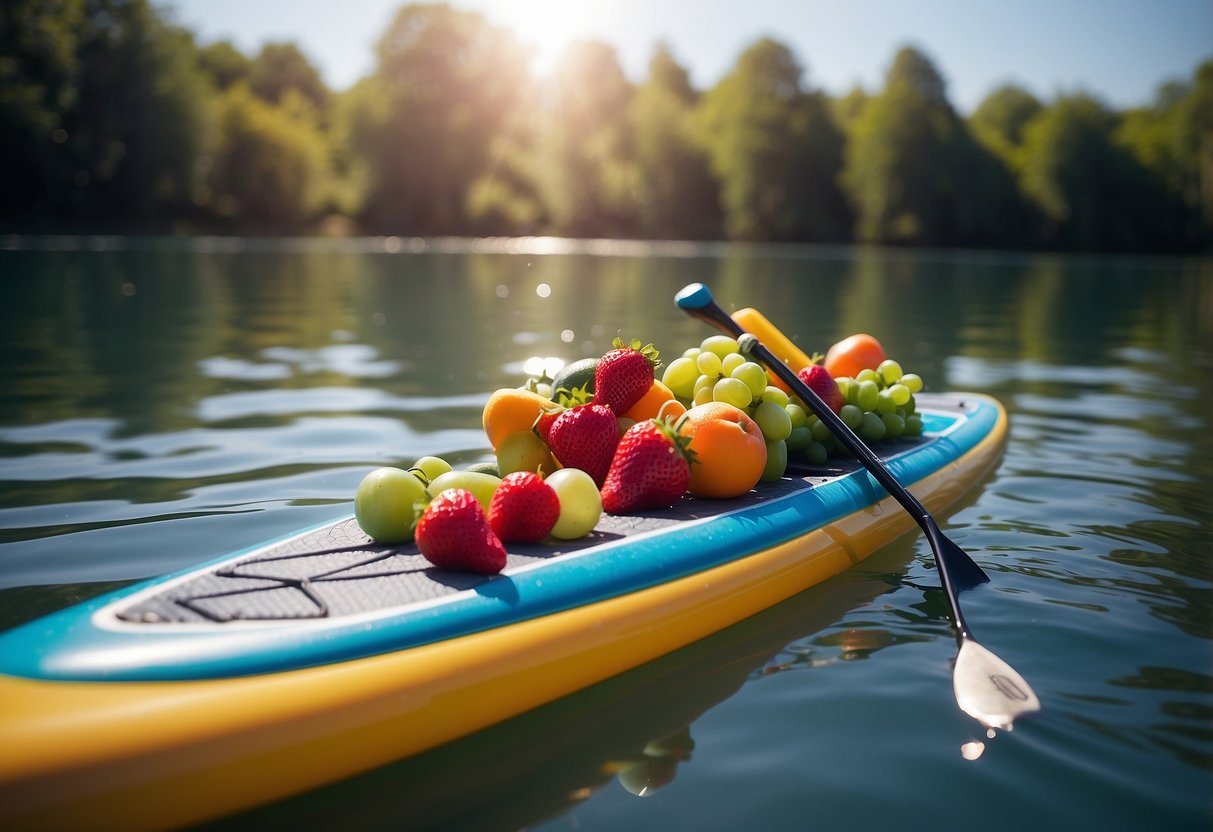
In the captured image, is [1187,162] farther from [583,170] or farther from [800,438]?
[800,438]

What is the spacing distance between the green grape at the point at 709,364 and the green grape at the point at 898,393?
3.60 ft

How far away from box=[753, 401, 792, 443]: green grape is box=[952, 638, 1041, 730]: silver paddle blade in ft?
3.91

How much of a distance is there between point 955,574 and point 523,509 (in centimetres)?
200

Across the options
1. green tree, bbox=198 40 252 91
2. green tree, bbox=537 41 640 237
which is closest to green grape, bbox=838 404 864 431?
green tree, bbox=537 41 640 237

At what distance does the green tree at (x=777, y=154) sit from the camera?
5569 centimetres

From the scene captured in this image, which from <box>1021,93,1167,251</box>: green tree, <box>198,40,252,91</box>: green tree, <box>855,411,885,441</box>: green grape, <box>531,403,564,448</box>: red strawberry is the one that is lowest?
<box>855,411,885,441</box>: green grape

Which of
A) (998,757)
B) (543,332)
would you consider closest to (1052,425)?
(998,757)

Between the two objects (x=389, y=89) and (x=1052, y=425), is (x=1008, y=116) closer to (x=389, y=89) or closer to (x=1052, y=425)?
(x=389, y=89)

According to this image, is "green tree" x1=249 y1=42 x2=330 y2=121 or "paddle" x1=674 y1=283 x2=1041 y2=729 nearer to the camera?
"paddle" x1=674 y1=283 x2=1041 y2=729

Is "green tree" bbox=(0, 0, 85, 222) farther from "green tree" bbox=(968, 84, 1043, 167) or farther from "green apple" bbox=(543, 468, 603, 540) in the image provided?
"green tree" bbox=(968, 84, 1043, 167)

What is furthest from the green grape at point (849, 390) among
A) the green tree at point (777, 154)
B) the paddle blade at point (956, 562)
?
the green tree at point (777, 154)

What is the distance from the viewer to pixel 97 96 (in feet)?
143

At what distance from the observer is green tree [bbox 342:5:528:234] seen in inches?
2261

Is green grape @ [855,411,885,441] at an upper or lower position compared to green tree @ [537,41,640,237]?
lower
